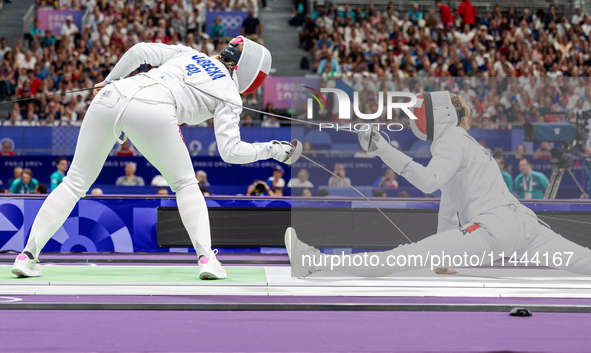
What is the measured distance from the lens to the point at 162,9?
13.6m

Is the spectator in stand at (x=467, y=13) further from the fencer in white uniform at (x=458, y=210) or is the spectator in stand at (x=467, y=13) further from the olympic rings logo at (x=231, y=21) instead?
the fencer in white uniform at (x=458, y=210)

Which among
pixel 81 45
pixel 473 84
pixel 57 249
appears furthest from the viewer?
pixel 81 45

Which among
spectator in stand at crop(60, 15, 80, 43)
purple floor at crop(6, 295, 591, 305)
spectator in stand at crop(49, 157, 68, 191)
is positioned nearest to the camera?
purple floor at crop(6, 295, 591, 305)

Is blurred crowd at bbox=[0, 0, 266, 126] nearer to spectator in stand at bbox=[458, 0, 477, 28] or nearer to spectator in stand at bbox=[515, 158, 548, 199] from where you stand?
spectator in stand at bbox=[458, 0, 477, 28]

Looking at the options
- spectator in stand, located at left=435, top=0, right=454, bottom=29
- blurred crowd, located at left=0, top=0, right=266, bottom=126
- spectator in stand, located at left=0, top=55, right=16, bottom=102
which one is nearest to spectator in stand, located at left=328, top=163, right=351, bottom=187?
blurred crowd, located at left=0, top=0, right=266, bottom=126

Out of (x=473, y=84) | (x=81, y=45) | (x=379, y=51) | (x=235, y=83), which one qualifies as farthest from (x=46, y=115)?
(x=473, y=84)

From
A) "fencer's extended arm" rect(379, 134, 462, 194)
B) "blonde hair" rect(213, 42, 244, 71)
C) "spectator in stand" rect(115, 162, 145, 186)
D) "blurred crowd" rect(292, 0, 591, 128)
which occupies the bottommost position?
"spectator in stand" rect(115, 162, 145, 186)

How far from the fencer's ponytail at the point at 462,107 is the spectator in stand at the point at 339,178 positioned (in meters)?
0.77

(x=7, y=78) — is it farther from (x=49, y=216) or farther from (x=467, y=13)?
(x=467, y=13)

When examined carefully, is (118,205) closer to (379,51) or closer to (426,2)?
(379,51)

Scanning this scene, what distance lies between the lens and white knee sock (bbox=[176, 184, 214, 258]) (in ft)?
13.1

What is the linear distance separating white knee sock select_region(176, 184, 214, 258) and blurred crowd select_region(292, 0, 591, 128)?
216 inches

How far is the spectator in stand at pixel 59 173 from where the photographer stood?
815cm

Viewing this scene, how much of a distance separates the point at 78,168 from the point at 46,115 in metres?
6.87
